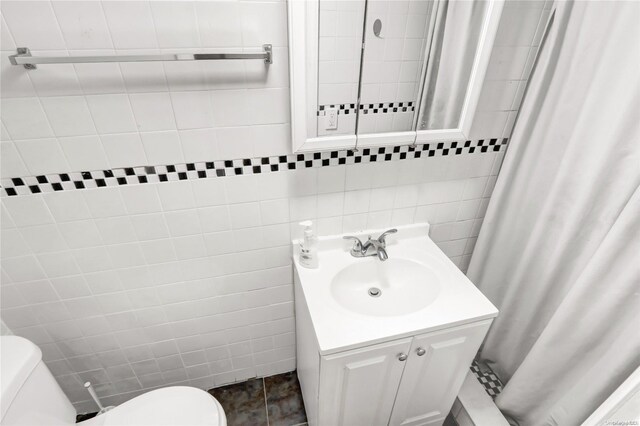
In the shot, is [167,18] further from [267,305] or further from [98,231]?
[267,305]

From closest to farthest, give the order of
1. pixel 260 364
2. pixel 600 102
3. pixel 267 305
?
pixel 600 102 → pixel 267 305 → pixel 260 364

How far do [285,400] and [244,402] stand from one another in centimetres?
20

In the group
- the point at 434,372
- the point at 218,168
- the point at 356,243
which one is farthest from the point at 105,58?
the point at 434,372

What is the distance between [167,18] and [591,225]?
4.65 feet

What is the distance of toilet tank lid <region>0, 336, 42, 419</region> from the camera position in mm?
809

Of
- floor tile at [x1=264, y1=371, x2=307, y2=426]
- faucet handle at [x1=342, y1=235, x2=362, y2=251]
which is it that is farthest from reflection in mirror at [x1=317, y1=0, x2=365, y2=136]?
floor tile at [x1=264, y1=371, x2=307, y2=426]

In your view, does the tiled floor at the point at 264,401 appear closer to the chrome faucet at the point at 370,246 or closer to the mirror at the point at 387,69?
the chrome faucet at the point at 370,246

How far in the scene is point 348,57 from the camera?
39.2 inches

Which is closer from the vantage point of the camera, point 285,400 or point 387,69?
point 387,69

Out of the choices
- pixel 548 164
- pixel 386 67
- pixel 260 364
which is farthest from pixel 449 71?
pixel 260 364

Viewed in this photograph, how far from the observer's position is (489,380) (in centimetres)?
156

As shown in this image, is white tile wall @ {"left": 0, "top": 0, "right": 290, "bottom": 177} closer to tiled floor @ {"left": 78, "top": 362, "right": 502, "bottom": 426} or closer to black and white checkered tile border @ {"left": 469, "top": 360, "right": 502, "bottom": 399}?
tiled floor @ {"left": 78, "top": 362, "right": 502, "bottom": 426}

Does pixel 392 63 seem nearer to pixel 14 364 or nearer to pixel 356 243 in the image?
pixel 356 243

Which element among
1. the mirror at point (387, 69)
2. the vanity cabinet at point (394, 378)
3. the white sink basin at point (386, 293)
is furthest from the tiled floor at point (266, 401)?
the mirror at point (387, 69)
